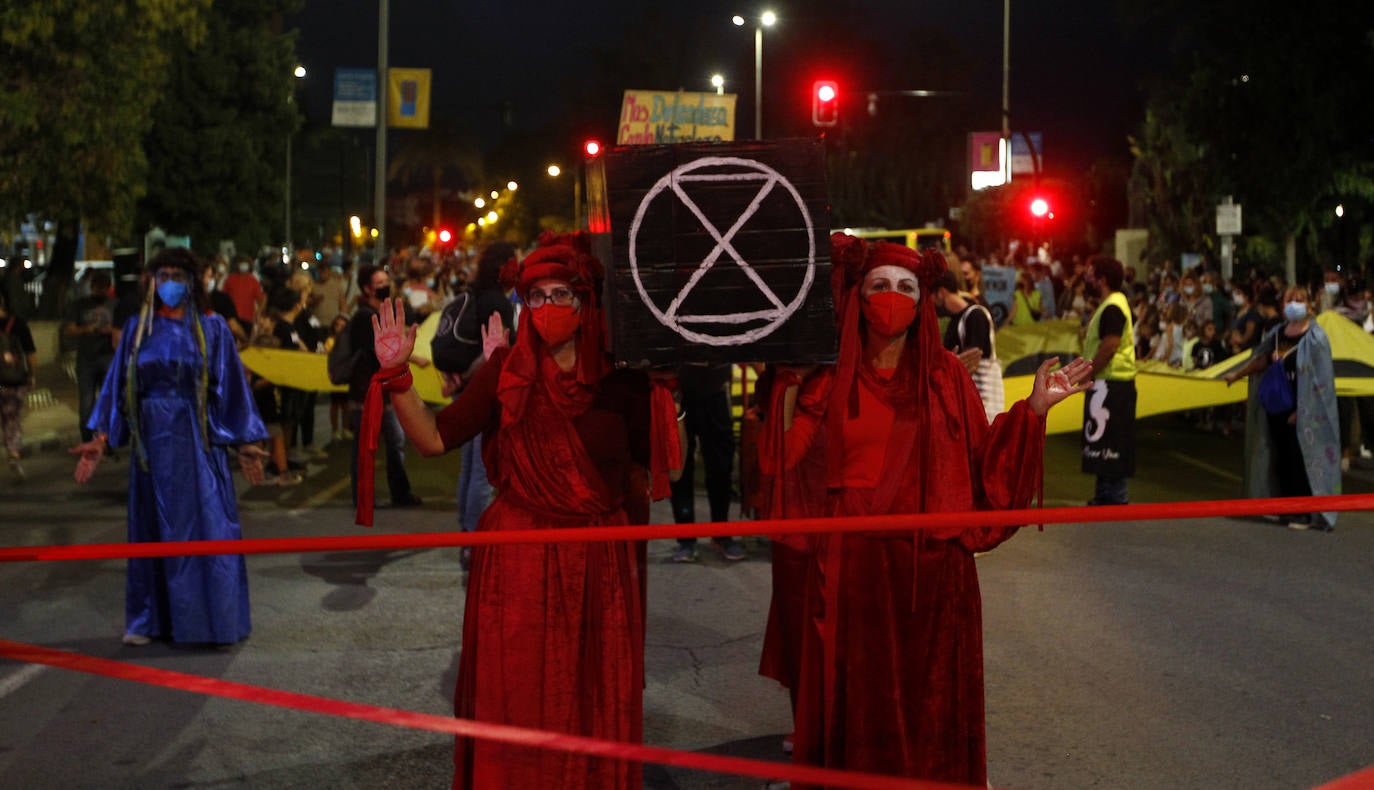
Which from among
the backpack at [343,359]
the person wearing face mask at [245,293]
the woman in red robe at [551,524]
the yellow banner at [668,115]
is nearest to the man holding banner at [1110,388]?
the backpack at [343,359]

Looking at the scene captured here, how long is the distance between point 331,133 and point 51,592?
53.5m

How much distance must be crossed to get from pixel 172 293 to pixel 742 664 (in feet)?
10.2

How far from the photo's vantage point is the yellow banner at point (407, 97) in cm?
2758

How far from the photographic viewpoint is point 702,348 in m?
4.45

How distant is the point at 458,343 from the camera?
9.40m

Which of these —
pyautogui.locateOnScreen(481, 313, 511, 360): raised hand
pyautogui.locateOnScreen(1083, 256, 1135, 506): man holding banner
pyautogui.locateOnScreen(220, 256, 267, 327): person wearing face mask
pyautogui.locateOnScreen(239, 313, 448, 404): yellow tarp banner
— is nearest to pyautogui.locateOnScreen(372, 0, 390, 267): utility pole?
pyautogui.locateOnScreen(220, 256, 267, 327): person wearing face mask

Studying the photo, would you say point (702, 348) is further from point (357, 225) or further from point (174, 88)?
point (357, 225)

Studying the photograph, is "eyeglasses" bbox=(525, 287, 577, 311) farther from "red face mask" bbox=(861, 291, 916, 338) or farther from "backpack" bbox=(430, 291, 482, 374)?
"backpack" bbox=(430, 291, 482, 374)

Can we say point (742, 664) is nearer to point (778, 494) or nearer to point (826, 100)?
point (778, 494)

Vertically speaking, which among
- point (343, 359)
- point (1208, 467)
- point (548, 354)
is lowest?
point (1208, 467)

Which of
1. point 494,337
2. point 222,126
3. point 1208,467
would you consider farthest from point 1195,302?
point 222,126

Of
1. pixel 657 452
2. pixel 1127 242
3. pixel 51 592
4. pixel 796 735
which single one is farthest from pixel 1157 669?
pixel 1127 242

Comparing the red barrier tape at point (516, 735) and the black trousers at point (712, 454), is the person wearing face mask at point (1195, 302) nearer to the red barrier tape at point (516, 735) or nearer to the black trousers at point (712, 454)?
the black trousers at point (712, 454)

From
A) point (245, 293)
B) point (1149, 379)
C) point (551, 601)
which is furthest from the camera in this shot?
point (245, 293)
